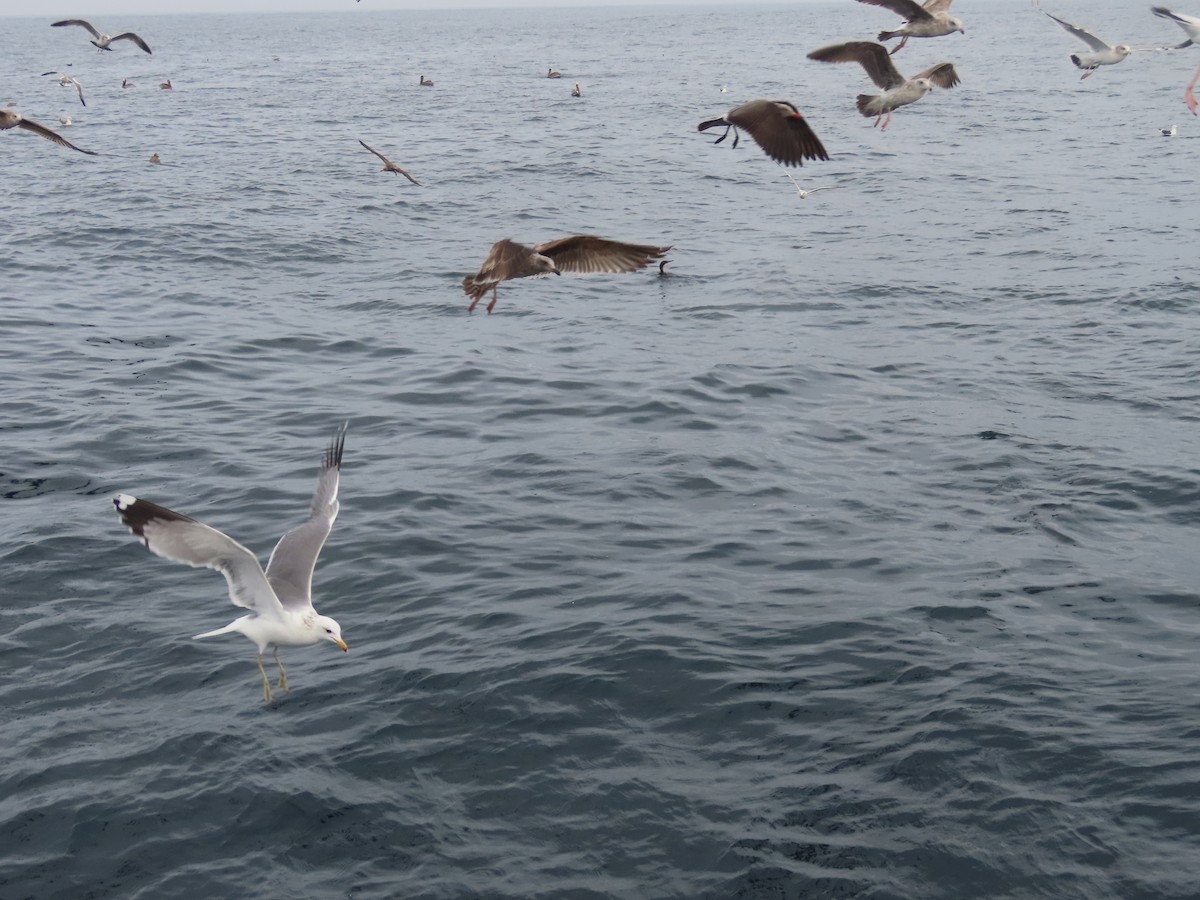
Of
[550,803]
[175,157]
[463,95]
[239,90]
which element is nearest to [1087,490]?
[550,803]

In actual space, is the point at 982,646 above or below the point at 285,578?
below

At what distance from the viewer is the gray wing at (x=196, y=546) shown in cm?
770

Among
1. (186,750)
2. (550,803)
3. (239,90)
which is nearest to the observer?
(550,803)

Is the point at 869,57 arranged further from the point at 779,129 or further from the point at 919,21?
the point at 779,129

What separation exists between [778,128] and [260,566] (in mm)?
7577

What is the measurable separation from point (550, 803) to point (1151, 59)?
73782mm

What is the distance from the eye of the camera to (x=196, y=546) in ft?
26.2

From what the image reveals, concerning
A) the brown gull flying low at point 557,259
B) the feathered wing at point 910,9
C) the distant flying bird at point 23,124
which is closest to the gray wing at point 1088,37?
the feathered wing at point 910,9

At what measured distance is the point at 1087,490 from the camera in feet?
43.1

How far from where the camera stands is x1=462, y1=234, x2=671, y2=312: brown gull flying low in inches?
→ 438

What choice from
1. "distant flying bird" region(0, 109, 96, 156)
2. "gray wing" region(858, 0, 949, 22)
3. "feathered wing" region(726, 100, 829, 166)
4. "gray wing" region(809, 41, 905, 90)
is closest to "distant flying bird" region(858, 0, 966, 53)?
"gray wing" region(858, 0, 949, 22)

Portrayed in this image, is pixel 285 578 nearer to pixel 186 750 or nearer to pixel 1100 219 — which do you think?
pixel 186 750

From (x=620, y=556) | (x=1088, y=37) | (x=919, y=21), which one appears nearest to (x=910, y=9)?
(x=919, y=21)

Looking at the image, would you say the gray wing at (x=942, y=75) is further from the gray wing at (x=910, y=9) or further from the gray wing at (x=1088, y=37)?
the gray wing at (x=1088, y=37)
